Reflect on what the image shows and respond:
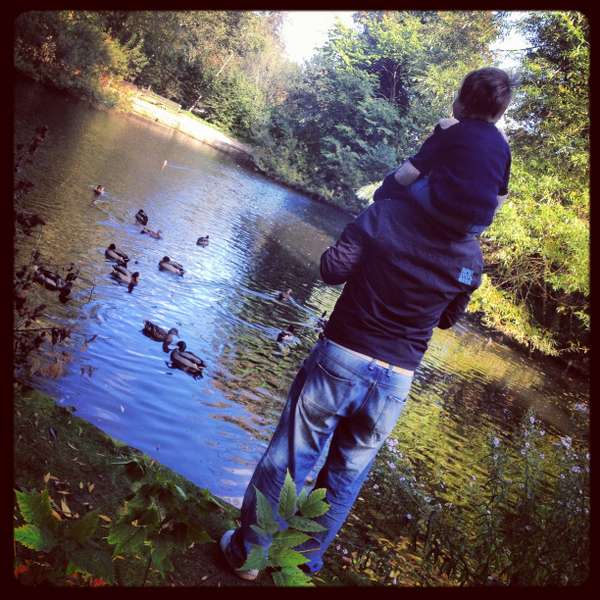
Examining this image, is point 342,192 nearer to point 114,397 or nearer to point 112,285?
point 112,285

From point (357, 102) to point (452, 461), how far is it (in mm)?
36592

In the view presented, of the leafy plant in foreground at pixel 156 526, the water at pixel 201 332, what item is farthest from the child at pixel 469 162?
the water at pixel 201 332

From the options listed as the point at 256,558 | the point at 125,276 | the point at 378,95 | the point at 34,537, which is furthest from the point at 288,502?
the point at 378,95

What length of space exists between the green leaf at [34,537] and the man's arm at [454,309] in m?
1.67

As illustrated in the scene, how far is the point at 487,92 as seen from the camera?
2141 millimetres

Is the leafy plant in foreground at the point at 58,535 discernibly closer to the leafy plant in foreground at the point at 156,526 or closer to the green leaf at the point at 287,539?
the leafy plant in foreground at the point at 156,526

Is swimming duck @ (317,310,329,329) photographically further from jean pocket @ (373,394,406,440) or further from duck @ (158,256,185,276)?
jean pocket @ (373,394,406,440)

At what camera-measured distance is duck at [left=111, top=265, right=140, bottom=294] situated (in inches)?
314

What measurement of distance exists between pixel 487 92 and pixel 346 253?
2.62 ft

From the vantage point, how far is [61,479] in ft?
8.23

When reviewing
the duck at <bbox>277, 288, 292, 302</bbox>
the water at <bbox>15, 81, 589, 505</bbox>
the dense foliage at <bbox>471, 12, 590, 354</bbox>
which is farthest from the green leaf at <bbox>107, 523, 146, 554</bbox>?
the dense foliage at <bbox>471, 12, 590, 354</bbox>

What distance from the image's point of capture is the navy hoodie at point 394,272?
7.25ft

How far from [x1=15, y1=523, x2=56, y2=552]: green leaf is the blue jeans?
0.92 metres

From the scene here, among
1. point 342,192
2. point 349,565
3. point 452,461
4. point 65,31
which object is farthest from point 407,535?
point 342,192
